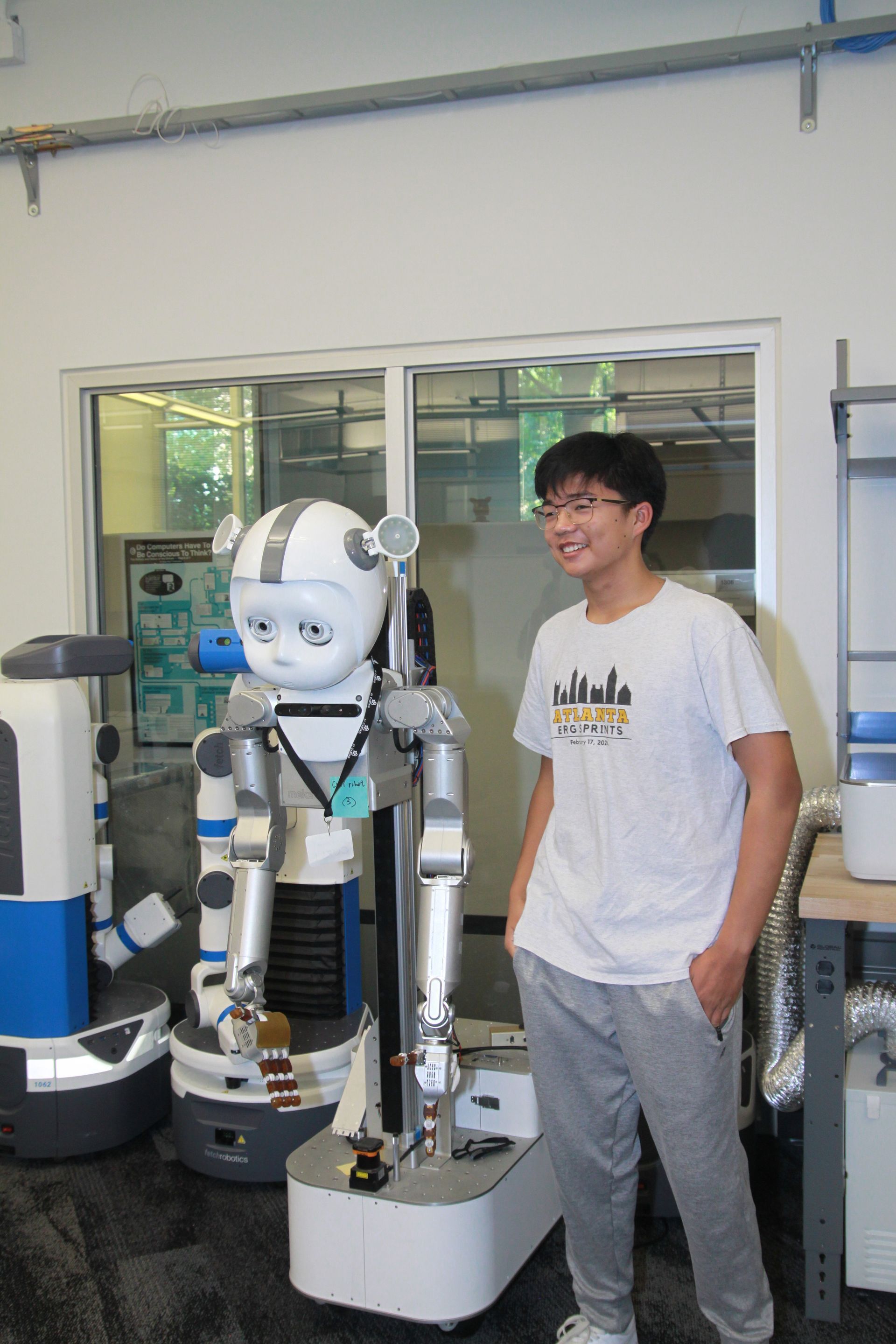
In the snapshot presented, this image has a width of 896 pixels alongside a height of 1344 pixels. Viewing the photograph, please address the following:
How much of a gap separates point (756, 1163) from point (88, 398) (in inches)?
109

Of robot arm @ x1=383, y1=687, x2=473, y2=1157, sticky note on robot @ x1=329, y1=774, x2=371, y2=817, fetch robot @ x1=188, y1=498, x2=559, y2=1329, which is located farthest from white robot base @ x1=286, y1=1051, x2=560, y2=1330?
sticky note on robot @ x1=329, y1=774, x2=371, y2=817

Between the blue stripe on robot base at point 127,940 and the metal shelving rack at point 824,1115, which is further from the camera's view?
the blue stripe on robot base at point 127,940

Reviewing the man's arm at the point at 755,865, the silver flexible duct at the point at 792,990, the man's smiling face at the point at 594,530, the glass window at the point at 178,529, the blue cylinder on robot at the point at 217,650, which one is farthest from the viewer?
the glass window at the point at 178,529

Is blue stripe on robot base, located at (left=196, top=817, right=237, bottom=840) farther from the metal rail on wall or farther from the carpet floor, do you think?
the metal rail on wall

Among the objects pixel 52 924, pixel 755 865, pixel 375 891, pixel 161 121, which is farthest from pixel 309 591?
pixel 161 121

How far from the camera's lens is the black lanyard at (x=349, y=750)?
5.89ft

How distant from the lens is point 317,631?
5.65ft

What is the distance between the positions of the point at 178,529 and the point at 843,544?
1.89 meters

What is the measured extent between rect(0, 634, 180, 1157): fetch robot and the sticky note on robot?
989 mm

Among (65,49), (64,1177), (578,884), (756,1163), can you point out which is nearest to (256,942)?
(578,884)

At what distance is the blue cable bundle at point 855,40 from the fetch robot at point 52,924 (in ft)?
7.46

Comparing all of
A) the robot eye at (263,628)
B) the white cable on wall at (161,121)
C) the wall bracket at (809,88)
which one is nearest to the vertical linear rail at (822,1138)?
the robot eye at (263,628)

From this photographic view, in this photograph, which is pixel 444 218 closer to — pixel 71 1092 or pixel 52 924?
pixel 52 924

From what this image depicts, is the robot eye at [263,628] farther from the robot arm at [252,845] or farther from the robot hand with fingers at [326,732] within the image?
the robot arm at [252,845]
